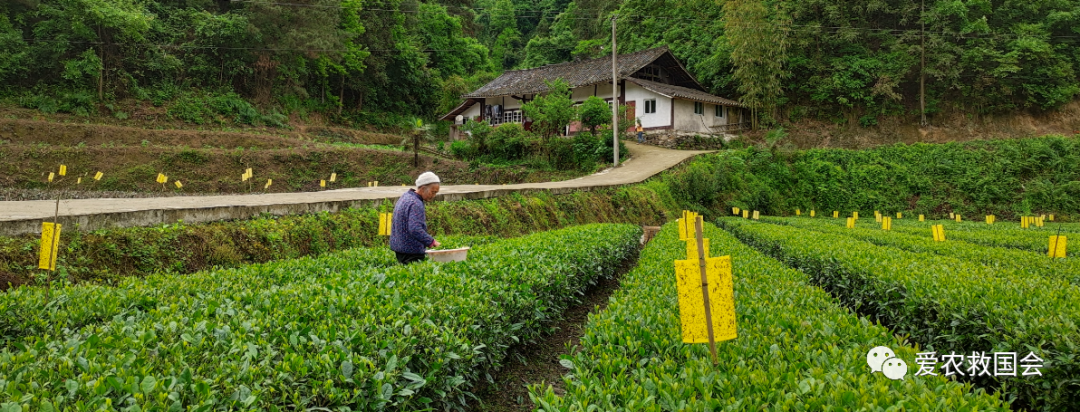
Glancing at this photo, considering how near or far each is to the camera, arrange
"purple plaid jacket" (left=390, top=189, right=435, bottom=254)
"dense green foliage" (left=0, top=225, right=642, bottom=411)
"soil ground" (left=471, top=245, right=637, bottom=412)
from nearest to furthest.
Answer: "dense green foliage" (left=0, top=225, right=642, bottom=411) → "soil ground" (left=471, top=245, right=637, bottom=412) → "purple plaid jacket" (left=390, top=189, right=435, bottom=254)

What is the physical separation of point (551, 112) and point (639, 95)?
9.38 metres

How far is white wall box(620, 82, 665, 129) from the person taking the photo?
2928 cm

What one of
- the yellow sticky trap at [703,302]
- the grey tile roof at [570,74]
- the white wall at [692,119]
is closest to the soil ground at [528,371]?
the yellow sticky trap at [703,302]

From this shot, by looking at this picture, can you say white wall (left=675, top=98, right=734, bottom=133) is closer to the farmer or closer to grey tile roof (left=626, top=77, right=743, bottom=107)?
grey tile roof (left=626, top=77, right=743, bottom=107)

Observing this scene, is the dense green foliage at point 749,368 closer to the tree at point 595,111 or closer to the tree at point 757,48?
the tree at point 595,111

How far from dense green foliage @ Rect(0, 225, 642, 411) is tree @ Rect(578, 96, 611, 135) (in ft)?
67.1

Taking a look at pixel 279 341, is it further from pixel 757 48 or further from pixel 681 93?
pixel 757 48

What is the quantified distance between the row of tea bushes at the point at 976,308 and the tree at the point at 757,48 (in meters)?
26.1

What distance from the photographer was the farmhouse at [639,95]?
29516mm

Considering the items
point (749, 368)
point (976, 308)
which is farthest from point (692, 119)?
point (749, 368)

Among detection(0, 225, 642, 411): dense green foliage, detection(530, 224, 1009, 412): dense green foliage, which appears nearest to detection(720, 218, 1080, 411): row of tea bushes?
detection(530, 224, 1009, 412): dense green foliage

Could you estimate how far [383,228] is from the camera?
6.62 metres

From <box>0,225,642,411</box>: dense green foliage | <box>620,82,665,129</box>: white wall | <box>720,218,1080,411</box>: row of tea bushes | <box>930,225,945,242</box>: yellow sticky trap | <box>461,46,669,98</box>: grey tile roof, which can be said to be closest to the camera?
<box>0,225,642,411</box>: dense green foliage

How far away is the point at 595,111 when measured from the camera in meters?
24.7
